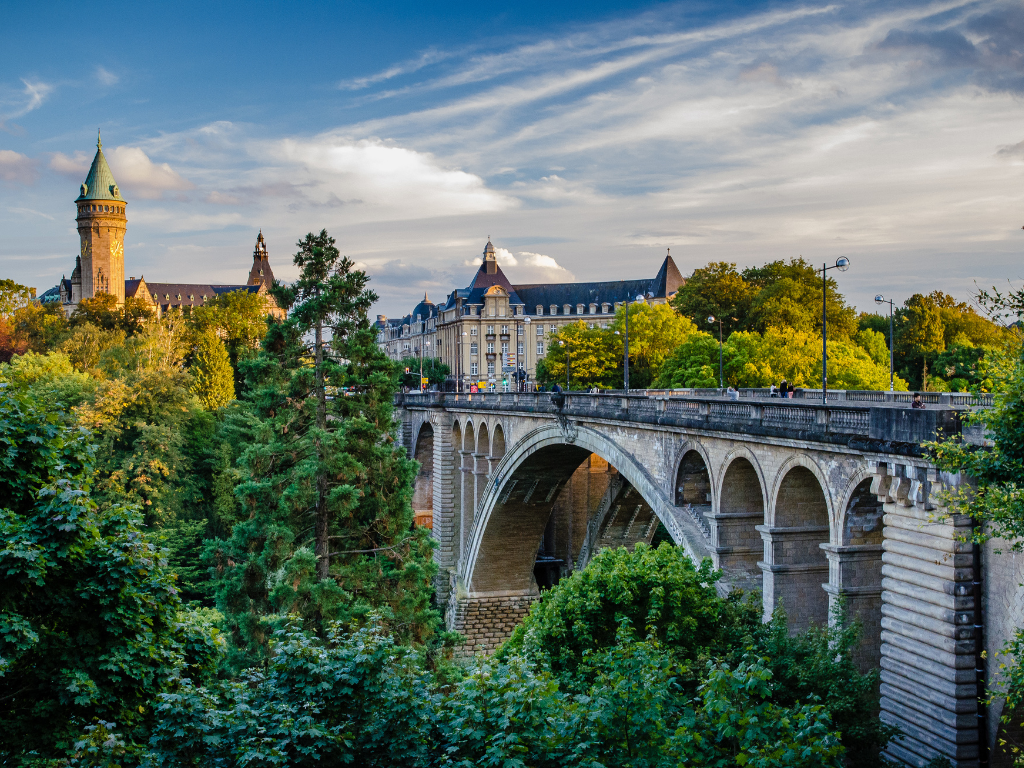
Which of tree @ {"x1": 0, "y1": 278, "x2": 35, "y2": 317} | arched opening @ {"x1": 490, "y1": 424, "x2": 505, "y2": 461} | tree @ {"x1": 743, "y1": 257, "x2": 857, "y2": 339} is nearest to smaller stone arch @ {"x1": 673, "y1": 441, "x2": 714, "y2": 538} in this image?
arched opening @ {"x1": 490, "y1": 424, "x2": 505, "y2": 461}

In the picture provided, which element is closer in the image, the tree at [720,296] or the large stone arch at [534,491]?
the large stone arch at [534,491]

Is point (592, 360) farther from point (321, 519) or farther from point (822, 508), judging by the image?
point (822, 508)

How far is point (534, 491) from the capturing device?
3991 cm

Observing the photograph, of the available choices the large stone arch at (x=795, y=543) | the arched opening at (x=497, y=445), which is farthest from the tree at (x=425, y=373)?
the large stone arch at (x=795, y=543)

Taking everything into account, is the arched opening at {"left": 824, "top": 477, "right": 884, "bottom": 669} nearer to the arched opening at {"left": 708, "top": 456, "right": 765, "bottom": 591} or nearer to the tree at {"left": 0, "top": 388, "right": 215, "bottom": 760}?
the arched opening at {"left": 708, "top": 456, "right": 765, "bottom": 591}

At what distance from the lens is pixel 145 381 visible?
1775 inches

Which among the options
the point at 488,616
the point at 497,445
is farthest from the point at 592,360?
the point at 497,445

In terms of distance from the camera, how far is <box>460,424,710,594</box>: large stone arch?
21.7 metres

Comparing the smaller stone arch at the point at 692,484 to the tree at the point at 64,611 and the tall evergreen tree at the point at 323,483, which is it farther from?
the tree at the point at 64,611

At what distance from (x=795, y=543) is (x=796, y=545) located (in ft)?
0.14

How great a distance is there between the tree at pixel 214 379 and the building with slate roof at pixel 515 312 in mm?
68448

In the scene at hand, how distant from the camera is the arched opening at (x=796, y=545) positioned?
54.5 ft

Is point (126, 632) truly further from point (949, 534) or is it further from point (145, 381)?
point (145, 381)

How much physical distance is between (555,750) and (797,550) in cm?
893
